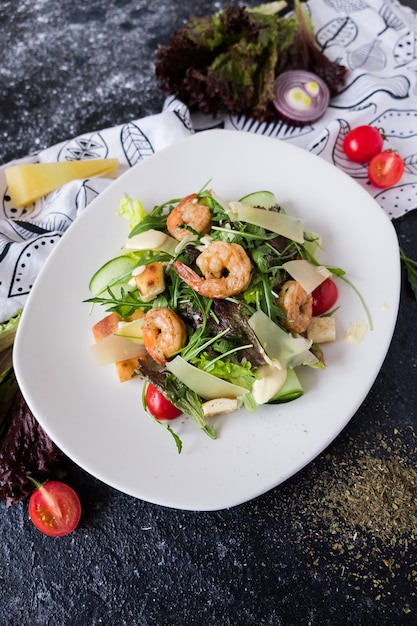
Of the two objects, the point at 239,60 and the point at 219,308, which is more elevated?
the point at 239,60

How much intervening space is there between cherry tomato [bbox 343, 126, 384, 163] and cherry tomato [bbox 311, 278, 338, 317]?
102 centimetres

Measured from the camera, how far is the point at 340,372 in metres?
2.91

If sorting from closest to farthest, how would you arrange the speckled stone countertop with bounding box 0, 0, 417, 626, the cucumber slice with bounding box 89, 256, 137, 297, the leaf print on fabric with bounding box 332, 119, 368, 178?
the speckled stone countertop with bounding box 0, 0, 417, 626 → the cucumber slice with bounding box 89, 256, 137, 297 → the leaf print on fabric with bounding box 332, 119, 368, 178

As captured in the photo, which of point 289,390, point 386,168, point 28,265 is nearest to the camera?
point 289,390

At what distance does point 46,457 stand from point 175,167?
5.36ft

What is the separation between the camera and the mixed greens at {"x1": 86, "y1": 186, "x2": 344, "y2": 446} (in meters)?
2.79

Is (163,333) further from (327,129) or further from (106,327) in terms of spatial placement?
(327,129)

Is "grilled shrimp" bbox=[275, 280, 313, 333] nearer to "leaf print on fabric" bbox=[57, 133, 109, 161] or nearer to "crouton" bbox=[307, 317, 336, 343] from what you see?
"crouton" bbox=[307, 317, 336, 343]

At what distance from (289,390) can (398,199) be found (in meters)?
1.53

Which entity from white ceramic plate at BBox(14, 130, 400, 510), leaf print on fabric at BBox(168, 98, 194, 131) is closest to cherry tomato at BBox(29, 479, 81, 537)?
white ceramic plate at BBox(14, 130, 400, 510)

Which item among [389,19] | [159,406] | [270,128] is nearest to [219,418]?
[159,406]

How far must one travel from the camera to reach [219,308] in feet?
9.43

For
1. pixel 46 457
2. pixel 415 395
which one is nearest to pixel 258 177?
pixel 415 395

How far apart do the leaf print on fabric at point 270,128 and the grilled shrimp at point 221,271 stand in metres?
1.39
